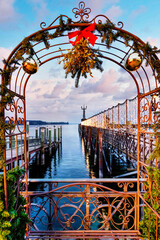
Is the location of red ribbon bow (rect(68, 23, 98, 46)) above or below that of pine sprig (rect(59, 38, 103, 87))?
above

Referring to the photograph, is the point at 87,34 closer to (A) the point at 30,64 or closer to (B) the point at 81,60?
(B) the point at 81,60

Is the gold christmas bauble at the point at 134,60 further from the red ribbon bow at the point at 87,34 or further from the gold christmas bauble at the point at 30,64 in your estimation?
the gold christmas bauble at the point at 30,64

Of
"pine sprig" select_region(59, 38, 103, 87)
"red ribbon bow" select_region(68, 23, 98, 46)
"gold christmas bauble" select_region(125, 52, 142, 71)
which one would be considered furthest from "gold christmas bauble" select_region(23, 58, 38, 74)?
"gold christmas bauble" select_region(125, 52, 142, 71)

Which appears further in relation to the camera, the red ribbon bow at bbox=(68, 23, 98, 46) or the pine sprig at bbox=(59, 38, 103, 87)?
the pine sprig at bbox=(59, 38, 103, 87)

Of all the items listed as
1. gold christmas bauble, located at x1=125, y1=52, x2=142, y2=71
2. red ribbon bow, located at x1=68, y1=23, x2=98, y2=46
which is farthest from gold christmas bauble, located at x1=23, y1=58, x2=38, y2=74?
gold christmas bauble, located at x1=125, y1=52, x2=142, y2=71

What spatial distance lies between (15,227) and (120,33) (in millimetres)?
3349

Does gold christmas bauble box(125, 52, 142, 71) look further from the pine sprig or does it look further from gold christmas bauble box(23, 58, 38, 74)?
gold christmas bauble box(23, 58, 38, 74)

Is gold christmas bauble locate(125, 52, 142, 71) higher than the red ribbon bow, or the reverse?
the red ribbon bow

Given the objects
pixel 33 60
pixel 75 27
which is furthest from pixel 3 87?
pixel 75 27

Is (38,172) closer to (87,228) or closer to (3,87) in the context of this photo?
(87,228)

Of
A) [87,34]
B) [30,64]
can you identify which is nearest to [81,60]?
[87,34]

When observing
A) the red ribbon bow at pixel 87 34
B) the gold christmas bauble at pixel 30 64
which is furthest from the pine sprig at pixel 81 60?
the gold christmas bauble at pixel 30 64

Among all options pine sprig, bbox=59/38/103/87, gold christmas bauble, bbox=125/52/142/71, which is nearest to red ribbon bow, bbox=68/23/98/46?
pine sprig, bbox=59/38/103/87

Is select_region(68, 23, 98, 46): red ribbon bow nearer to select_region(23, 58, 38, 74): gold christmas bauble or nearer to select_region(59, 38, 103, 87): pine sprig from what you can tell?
select_region(59, 38, 103, 87): pine sprig
